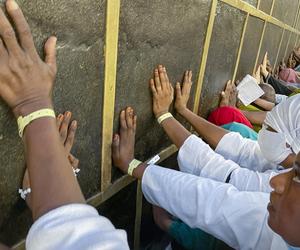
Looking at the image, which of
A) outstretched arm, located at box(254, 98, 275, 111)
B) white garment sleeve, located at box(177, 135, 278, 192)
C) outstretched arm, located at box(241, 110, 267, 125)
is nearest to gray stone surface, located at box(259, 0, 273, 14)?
outstretched arm, located at box(254, 98, 275, 111)

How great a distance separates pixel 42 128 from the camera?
886 millimetres

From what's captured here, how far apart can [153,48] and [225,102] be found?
1.37 meters

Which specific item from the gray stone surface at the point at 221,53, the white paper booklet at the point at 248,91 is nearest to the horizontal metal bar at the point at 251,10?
the gray stone surface at the point at 221,53

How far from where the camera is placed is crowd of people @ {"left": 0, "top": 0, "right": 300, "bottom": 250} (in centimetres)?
78

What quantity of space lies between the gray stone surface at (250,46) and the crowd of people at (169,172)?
33.1 inches

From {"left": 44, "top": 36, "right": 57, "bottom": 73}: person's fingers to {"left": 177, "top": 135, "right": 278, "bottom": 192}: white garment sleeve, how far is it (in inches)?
36.2

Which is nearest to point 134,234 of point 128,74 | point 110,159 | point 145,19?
point 110,159

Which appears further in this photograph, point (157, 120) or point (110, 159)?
point (157, 120)

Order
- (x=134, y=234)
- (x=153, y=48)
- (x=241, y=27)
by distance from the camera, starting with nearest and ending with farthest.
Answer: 1. (x=153, y=48)
2. (x=134, y=234)
3. (x=241, y=27)

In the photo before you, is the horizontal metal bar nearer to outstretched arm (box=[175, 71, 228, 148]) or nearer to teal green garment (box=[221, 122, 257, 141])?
outstretched arm (box=[175, 71, 228, 148])

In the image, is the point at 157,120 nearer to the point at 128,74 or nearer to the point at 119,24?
the point at 128,74

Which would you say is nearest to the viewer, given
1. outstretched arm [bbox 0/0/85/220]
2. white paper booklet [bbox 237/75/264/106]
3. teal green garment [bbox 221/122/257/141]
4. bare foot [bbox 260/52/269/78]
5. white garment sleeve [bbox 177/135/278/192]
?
outstretched arm [bbox 0/0/85/220]

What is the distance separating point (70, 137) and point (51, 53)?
35 cm

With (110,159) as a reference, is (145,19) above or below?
above
